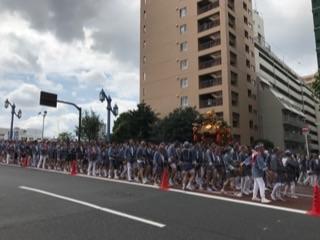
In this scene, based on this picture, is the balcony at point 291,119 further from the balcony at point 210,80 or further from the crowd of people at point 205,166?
the crowd of people at point 205,166

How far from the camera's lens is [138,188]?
48.5ft

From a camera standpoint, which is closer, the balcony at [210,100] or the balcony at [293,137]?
the balcony at [210,100]

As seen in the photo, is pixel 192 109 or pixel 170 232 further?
pixel 192 109

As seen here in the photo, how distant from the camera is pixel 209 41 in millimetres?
53531

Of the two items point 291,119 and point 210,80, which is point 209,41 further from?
point 291,119

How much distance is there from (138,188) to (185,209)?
462cm

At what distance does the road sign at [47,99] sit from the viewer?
104 ft

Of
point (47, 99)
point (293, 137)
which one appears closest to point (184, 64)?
point (293, 137)

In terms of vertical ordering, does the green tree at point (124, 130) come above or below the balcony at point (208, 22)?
below

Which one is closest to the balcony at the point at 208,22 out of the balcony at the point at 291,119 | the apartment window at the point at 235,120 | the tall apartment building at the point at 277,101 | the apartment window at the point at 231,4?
the apartment window at the point at 231,4

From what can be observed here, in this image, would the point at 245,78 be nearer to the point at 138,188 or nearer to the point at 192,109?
the point at 192,109

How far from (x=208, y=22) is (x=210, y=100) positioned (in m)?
11.3

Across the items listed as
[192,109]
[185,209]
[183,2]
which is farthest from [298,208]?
[183,2]

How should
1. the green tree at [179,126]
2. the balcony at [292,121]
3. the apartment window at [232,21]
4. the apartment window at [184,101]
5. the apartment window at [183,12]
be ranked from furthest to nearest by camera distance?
the balcony at [292,121] < the apartment window at [183,12] < the apartment window at [232,21] < the apartment window at [184,101] < the green tree at [179,126]
